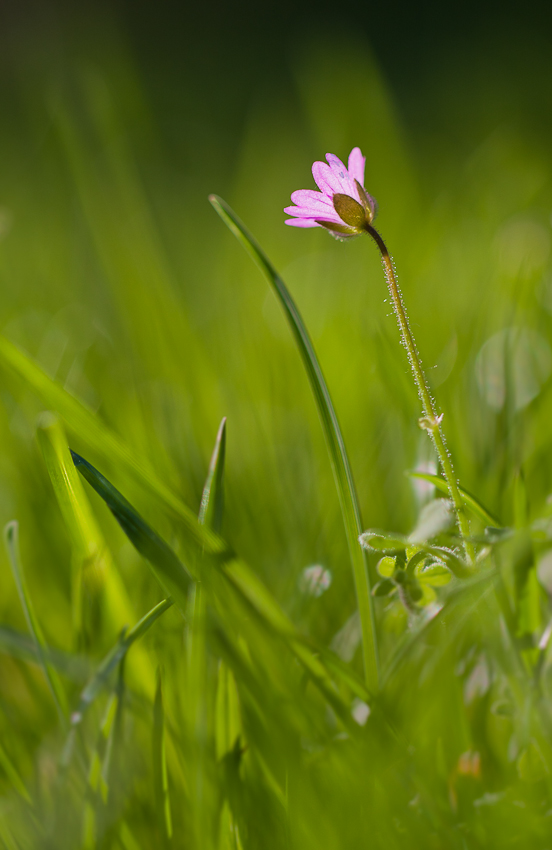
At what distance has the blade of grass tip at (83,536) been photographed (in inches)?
20.3

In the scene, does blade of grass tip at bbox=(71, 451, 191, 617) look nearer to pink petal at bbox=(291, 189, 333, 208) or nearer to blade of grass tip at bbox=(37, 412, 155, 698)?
blade of grass tip at bbox=(37, 412, 155, 698)

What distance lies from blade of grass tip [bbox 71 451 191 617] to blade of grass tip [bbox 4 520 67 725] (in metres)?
0.08

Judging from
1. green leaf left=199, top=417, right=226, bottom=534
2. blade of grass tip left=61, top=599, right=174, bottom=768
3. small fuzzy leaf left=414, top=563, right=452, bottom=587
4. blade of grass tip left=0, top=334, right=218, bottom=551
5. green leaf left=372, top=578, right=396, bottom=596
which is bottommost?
small fuzzy leaf left=414, top=563, right=452, bottom=587

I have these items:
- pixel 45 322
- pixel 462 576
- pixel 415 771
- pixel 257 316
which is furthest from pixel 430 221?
pixel 415 771

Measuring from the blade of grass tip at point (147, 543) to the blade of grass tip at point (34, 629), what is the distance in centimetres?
8

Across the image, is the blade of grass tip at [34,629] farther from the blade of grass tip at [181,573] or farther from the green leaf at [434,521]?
the green leaf at [434,521]

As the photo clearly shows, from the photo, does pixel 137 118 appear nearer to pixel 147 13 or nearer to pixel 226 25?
pixel 226 25

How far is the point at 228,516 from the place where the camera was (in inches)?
33.7

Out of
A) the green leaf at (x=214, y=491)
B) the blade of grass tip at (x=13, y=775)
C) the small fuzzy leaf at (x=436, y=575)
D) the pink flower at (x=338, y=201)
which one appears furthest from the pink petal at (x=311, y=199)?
the blade of grass tip at (x=13, y=775)

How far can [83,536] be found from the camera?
1.77 ft

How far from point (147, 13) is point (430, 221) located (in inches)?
205

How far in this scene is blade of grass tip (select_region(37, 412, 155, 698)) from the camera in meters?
0.51

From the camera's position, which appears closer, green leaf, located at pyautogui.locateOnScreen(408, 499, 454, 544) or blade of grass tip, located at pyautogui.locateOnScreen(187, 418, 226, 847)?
blade of grass tip, located at pyautogui.locateOnScreen(187, 418, 226, 847)

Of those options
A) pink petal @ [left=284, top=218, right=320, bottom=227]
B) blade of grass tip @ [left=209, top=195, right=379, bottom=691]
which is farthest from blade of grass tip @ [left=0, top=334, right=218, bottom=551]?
pink petal @ [left=284, top=218, right=320, bottom=227]
